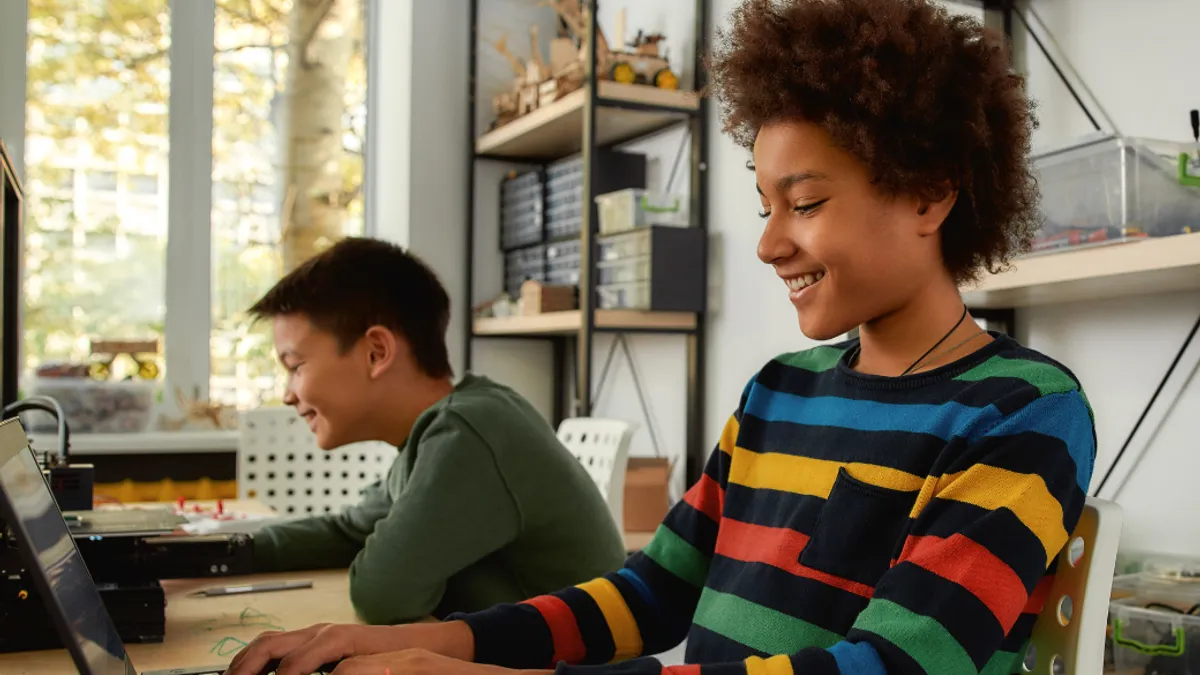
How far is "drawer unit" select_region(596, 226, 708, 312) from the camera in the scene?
109 inches

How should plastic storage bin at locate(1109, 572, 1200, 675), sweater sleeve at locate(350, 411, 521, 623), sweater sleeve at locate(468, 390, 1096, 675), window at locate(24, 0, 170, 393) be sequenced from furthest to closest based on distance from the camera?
window at locate(24, 0, 170, 393)
plastic storage bin at locate(1109, 572, 1200, 675)
sweater sleeve at locate(350, 411, 521, 623)
sweater sleeve at locate(468, 390, 1096, 675)

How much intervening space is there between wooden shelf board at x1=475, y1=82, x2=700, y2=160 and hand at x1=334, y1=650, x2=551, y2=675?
1997mm

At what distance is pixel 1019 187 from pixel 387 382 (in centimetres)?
87

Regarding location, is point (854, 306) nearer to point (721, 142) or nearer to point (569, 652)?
point (569, 652)

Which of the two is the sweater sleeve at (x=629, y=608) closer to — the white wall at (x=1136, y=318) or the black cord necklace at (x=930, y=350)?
the black cord necklace at (x=930, y=350)

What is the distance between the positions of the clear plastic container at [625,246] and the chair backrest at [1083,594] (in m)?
2.05

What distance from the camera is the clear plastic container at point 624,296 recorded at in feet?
9.21

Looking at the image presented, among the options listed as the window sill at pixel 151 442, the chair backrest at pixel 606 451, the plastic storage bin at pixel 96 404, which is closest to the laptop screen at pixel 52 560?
the chair backrest at pixel 606 451

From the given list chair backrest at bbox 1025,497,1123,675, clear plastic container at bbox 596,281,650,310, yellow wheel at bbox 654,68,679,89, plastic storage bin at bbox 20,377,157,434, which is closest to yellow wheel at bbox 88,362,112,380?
plastic storage bin at bbox 20,377,157,434

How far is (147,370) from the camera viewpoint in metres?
3.46

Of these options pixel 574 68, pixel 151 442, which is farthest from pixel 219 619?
pixel 151 442

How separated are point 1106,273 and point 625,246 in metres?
1.50

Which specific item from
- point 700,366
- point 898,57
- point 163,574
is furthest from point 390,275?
point 700,366

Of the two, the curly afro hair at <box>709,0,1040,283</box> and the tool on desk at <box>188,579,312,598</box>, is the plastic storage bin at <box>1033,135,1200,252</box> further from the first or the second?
the tool on desk at <box>188,579,312,598</box>
